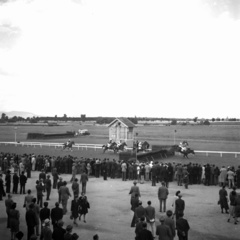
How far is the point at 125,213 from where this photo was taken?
464 inches

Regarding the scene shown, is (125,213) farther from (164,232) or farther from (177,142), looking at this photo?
(177,142)

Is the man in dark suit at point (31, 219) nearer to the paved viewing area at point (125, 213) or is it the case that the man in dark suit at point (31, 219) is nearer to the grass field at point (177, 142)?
the paved viewing area at point (125, 213)

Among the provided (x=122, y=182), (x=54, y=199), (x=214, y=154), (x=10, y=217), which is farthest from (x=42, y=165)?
(x=214, y=154)

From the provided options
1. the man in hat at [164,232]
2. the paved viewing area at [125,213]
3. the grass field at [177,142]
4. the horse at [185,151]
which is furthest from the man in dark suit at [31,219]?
the horse at [185,151]

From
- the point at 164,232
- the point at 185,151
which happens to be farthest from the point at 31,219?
the point at 185,151

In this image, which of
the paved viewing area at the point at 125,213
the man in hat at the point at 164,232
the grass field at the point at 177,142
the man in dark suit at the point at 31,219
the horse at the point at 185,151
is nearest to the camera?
the man in hat at the point at 164,232

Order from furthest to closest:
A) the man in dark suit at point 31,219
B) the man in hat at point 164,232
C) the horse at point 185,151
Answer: the horse at point 185,151, the man in dark suit at point 31,219, the man in hat at point 164,232

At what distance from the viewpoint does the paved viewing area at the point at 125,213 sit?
9.62 metres

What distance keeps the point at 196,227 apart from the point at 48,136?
5249 cm

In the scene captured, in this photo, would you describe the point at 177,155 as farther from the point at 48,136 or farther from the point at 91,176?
the point at 48,136

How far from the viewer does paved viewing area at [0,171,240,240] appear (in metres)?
9.62

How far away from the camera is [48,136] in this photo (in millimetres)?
59844

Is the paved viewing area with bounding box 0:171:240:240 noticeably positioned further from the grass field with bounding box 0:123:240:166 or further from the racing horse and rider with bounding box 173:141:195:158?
the racing horse and rider with bounding box 173:141:195:158

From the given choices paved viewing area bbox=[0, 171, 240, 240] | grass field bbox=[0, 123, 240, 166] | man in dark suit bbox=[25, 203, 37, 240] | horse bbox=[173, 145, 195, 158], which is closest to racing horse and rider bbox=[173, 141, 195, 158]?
horse bbox=[173, 145, 195, 158]
